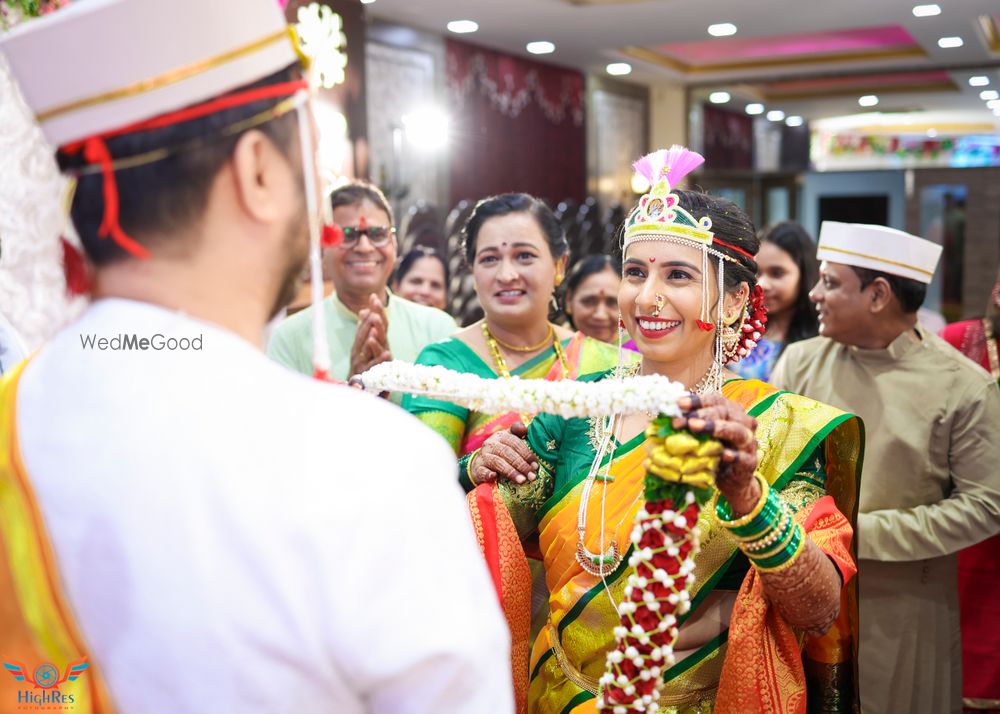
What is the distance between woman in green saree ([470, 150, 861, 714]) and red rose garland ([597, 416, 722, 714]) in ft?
0.68

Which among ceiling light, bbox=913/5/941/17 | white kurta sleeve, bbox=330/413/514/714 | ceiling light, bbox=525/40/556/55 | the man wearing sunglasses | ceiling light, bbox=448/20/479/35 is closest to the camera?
white kurta sleeve, bbox=330/413/514/714

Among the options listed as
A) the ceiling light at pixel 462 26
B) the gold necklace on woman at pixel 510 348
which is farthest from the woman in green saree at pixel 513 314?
the ceiling light at pixel 462 26

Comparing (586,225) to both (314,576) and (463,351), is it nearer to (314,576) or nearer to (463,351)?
(463,351)

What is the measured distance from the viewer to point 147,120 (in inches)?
29.9

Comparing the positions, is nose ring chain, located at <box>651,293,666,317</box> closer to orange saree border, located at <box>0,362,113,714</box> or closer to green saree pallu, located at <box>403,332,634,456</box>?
green saree pallu, located at <box>403,332,634,456</box>

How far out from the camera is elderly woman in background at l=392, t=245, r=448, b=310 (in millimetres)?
3986

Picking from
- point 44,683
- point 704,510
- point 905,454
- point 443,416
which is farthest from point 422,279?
point 44,683

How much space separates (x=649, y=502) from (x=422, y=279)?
279 centimetres

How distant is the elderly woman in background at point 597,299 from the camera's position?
3568 mm

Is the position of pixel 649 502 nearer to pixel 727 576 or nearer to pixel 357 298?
pixel 727 576

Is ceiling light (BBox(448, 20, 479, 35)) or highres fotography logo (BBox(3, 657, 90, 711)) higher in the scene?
ceiling light (BBox(448, 20, 479, 35))

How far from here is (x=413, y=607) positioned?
747 mm

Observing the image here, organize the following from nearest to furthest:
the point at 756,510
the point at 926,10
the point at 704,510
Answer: the point at 756,510
the point at 704,510
the point at 926,10

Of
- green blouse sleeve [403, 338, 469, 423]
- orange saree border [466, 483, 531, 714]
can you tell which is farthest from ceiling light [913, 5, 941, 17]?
orange saree border [466, 483, 531, 714]
